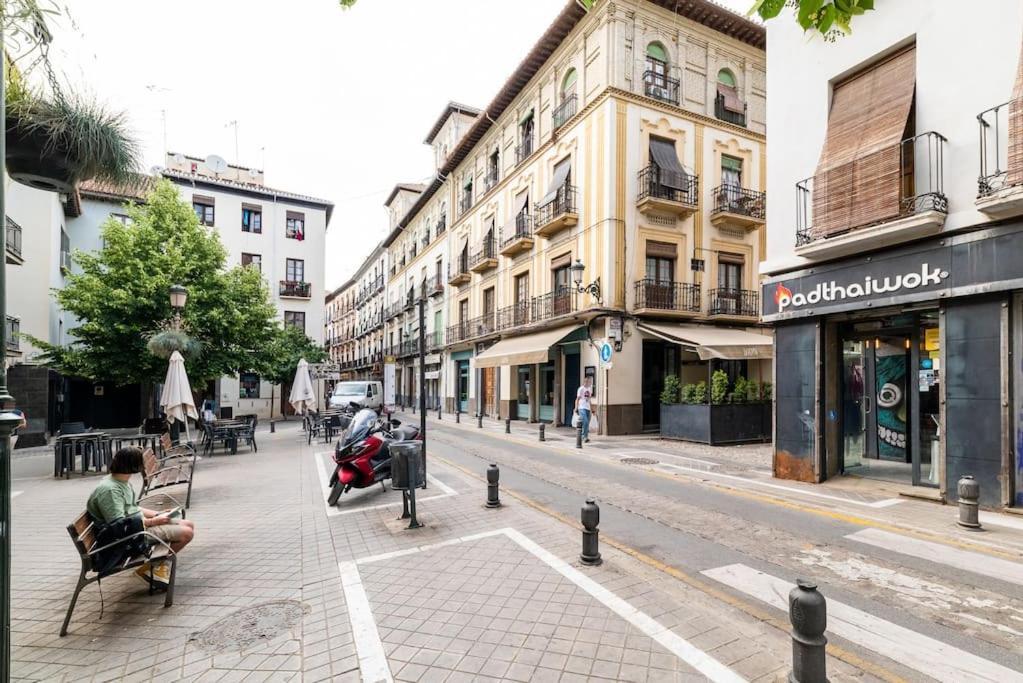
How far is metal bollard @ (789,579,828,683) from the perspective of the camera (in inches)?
105

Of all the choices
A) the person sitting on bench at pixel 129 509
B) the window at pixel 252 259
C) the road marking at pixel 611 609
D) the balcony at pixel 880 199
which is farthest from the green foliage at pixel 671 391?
the window at pixel 252 259

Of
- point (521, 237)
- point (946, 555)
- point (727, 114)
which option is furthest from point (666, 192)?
point (946, 555)

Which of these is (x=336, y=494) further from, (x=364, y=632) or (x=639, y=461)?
(x=639, y=461)

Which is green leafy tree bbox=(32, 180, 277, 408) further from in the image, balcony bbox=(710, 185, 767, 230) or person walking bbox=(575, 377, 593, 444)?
balcony bbox=(710, 185, 767, 230)

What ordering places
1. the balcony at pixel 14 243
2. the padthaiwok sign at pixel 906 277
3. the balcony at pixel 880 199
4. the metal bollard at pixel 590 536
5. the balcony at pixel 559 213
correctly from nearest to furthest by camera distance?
the metal bollard at pixel 590 536, the padthaiwok sign at pixel 906 277, the balcony at pixel 880 199, the balcony at pixel 14 243, the balcony at pixel 559 213

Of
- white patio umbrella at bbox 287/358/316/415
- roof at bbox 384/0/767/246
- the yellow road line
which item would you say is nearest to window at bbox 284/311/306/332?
white patio umbrella at bbox 287/358/316/415

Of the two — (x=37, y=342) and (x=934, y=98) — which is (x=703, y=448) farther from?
(x=37, y=342)

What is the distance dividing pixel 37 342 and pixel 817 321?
19.4 m

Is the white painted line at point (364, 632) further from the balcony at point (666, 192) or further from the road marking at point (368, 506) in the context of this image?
the balcony at point (666, 192)

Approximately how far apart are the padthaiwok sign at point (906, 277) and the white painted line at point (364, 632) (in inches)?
323

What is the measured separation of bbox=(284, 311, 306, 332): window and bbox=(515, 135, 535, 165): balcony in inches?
667

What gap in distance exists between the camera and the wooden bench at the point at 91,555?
365 centimetres

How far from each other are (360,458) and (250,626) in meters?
3.66

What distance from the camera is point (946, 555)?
5.12 metres
